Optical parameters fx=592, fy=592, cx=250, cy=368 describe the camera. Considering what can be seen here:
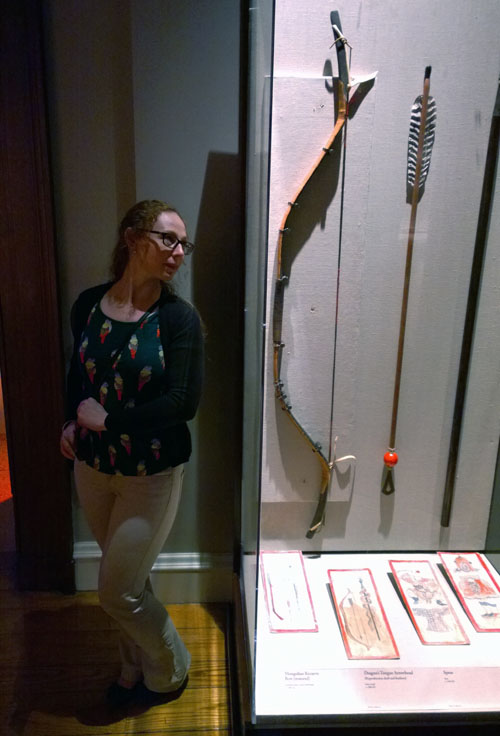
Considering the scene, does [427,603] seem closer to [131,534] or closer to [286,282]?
[131,534]

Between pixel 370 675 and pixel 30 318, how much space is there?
4.31 ft

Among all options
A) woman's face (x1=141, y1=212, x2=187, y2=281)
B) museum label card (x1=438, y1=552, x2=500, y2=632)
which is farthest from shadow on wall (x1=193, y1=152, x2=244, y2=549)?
museum label card (x1=438, y1=552, x2=500, y2=632)

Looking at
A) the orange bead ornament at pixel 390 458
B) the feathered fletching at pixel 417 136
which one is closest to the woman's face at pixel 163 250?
the feathered fletching at pixel 417 136

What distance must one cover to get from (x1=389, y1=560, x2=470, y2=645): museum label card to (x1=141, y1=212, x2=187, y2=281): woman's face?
1.07 meters

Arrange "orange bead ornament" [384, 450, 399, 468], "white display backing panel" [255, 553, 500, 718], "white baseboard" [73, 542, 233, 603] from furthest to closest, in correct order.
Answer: "white baseboard" [73, 542, 233, 603] → "orange bead ornament" [384, 450, 399, 468] → "white display backing panel" [255, 553, 500, 718]

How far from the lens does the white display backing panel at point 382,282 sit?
144cm

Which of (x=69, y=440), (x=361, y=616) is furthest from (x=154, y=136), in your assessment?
(x=361, y=616)

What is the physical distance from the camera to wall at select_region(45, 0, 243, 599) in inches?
61.9

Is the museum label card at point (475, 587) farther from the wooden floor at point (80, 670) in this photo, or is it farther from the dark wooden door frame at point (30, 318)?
the dark wooden door frame at point (30, 318)

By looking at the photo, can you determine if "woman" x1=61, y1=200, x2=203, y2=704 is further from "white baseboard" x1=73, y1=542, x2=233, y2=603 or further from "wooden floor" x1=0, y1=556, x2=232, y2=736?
"white baseboard" x1=73, y1=542, x2=233, y2=603

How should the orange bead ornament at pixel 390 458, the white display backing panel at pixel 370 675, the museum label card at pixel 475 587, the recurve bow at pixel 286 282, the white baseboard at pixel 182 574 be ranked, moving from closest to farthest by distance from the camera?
the white display backing panel at pixel 370 675, the recurve bow at pixel 286 282, the museum label card at pixel 475 587, the orange bead ornament at pixel 390 458, the white baseboard at pixel 182 574

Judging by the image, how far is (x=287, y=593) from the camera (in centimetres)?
158

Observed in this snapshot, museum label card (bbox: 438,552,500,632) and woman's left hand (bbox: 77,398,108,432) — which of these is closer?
woman's left hand (bbox: 77,398,108,432)

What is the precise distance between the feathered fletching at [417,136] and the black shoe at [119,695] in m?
1.57
